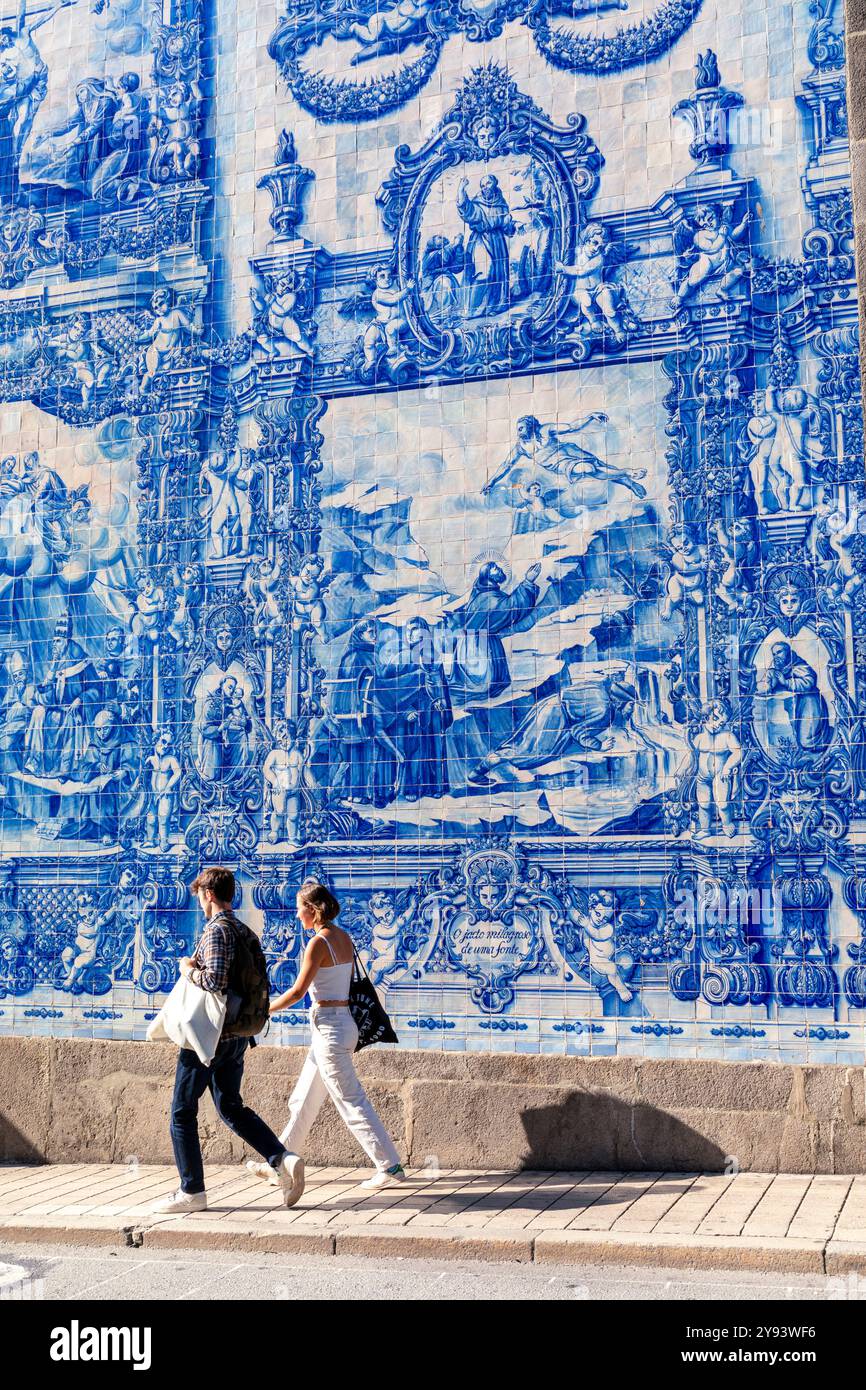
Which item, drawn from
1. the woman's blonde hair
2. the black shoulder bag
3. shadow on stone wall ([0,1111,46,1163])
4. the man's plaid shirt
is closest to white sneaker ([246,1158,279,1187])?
the black shoulder bag

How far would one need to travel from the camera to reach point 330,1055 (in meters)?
8.11

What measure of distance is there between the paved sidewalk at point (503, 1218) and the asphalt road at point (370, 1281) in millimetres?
88

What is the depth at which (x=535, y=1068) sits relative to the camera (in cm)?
851

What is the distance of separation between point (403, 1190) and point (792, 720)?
315 centimetres

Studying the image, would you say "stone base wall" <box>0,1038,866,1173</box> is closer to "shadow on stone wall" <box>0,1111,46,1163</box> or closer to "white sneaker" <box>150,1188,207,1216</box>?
"shadow on stone wall" <box>0,1111,46,1163</box>

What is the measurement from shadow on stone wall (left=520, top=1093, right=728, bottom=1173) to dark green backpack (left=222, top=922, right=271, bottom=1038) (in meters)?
1.64

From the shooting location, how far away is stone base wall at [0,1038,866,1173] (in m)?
7.99

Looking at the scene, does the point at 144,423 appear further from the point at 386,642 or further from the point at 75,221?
the point at 386,642

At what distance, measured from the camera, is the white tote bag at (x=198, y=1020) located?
769cm

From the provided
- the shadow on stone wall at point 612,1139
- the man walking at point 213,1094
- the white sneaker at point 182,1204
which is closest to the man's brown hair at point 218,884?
the man walking at point 213,1094

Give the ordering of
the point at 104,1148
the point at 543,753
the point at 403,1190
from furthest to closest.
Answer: the point at 104,1148 → the point at 543,753 → the point at 403,1190

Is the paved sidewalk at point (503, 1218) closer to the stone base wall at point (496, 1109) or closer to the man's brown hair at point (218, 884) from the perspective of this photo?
the stone base wall at point (496, 1109)

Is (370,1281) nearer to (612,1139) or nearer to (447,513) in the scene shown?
(612,1139)

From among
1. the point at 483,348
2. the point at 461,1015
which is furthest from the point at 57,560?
the point at 461,1015
